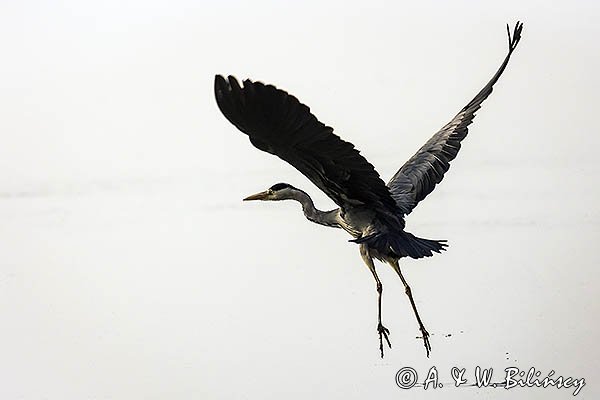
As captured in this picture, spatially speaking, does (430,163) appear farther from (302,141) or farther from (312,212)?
(302,141)

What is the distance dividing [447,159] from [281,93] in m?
1.76

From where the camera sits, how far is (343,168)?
19.2ft

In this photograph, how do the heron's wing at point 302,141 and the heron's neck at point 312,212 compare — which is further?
the heron's neck at point 312,212

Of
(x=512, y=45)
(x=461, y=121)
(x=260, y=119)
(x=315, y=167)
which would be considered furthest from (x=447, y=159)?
→ (x=260, y=119)

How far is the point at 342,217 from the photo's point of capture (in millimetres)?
6266

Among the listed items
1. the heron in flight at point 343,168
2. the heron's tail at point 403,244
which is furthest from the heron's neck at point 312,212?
the heron's tail at point 403,244

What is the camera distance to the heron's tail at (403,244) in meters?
5.96

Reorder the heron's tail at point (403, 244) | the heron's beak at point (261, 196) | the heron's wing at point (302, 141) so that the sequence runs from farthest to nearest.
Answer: the heron's beak at point (261, 196) < the heron's tail at point (403, 244) < the heron's wing at point (302, 141)

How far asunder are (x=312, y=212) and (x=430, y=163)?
31.8 inches

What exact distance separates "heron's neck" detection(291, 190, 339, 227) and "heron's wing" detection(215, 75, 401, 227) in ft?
0.39

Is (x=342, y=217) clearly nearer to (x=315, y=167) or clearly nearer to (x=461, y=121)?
(x=315, y=167)

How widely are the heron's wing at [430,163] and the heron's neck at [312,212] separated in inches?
15.3

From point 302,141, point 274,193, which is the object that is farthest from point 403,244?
point 302,141

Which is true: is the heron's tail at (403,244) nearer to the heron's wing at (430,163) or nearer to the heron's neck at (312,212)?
the heron's neck at (312,212)
